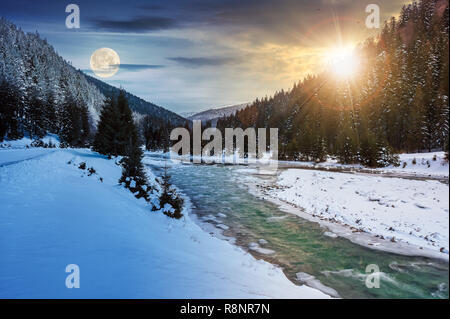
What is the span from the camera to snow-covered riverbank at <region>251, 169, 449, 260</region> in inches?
105

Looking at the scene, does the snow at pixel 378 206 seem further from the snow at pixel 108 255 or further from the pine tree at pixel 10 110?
the pine tree at pixel 10 110

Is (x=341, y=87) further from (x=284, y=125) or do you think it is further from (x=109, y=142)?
(x=109, y=142)

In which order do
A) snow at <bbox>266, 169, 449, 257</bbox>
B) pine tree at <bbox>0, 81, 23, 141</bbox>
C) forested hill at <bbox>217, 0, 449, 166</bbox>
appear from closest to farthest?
snow at <bbox>266, 169, 449, 257</bbox> < forested hill at <bbox>217, 0, 449, 166</bbox> < pine tree at <bbox>0, 81, 23, 141</bbox>

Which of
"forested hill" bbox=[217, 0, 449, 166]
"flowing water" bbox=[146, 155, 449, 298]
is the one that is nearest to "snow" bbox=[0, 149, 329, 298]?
"flowing water" bbox=[146, 155, 449, 298]

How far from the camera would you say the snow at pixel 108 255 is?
4.01 m

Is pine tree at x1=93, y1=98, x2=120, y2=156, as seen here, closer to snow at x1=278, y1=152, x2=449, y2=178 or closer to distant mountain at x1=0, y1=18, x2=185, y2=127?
snow at x1=278, y1=152, x2=449, y2=178

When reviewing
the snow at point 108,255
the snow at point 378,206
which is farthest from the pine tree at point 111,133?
the snow at point 378,206

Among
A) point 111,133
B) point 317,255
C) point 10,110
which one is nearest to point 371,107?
point 111,133

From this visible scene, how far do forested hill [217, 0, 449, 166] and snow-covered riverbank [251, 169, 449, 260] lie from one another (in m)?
0.84

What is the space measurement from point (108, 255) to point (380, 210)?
12253 millimetres

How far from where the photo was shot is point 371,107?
5519 cm

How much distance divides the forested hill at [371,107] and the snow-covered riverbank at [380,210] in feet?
2.74
